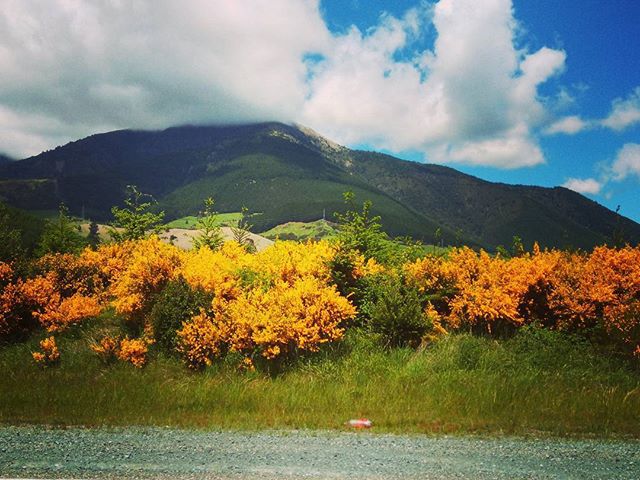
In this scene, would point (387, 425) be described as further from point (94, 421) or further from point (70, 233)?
point (70, 233)

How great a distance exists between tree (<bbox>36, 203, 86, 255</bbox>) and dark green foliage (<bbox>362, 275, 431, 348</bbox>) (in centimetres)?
1636

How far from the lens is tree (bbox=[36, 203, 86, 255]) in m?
22.3

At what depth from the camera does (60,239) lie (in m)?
23.4

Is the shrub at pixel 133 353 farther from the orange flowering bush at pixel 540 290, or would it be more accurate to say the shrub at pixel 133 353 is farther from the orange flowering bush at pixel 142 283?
the orange flowering bush at pixel 540 290

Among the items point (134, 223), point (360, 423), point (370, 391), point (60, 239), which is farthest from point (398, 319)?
point (60, 239)

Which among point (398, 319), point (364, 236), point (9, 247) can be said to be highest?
point (364, 236)

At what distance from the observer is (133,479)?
531 centimetres

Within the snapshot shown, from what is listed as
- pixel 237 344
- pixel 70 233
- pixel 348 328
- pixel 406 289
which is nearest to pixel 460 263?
pixel 406 289

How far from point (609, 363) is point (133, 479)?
1083 cm

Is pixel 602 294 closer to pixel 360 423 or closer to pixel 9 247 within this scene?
pixel 360 423

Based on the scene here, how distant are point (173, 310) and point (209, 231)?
289 inches

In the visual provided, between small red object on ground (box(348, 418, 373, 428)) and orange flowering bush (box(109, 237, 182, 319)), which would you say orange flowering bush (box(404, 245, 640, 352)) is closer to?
small red object on ground (box(348, 418, 373, 428))

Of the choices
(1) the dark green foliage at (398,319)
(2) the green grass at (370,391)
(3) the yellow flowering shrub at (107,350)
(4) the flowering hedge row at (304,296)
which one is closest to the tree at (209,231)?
(4) the flowering hedge row at (304,296)

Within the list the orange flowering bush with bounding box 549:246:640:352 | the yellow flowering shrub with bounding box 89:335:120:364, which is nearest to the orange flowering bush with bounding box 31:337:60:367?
the yellow flowering shrub with bounding box 89:335:120:364
